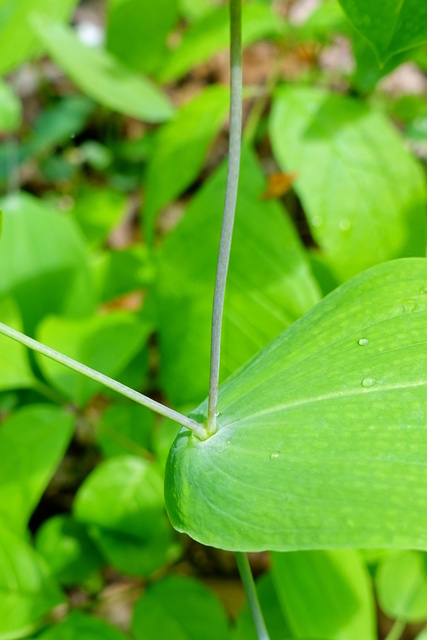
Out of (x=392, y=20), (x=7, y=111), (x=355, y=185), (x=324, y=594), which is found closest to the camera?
(x=392, y=20)

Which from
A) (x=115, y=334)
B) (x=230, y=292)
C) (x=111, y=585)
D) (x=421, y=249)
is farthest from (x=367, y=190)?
(x=111, y=585)

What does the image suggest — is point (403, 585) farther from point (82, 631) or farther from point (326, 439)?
point (326, 439)

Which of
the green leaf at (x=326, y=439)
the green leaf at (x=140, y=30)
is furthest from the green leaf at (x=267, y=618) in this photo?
the green leaf at (x=140, y=30)

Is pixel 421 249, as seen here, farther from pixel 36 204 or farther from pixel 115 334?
pixel 36 204

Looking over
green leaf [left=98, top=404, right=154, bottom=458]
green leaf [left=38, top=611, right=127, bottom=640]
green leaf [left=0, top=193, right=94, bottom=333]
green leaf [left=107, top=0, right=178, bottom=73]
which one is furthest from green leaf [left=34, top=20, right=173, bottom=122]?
green leaf [left=38, top=611, right=127, bottom=640]

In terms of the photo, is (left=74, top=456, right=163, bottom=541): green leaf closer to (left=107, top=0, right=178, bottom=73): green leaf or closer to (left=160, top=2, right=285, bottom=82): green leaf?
(left=160, top=2, right=285, bottom=82): green leaf

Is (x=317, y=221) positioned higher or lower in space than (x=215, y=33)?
lower

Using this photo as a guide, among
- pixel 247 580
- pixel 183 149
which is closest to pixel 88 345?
pixel 183 149
